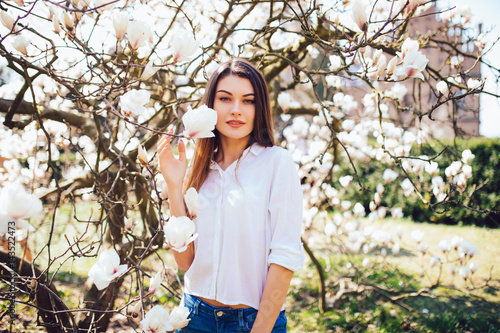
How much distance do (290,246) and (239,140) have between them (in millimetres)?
515

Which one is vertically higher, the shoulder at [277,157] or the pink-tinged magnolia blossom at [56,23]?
the pink-tinged magnolia blossom at [56,23]

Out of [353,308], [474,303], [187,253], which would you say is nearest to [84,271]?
[353,308]

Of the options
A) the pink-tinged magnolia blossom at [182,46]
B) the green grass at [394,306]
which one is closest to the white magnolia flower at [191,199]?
the pink-tinged magnolia blossom at [182,46]

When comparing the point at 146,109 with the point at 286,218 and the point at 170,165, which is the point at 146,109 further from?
the point at 286,218

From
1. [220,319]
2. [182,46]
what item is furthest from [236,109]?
[220,319]

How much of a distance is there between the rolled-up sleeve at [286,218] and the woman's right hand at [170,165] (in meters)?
0.37

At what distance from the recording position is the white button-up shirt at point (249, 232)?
126 centimetres

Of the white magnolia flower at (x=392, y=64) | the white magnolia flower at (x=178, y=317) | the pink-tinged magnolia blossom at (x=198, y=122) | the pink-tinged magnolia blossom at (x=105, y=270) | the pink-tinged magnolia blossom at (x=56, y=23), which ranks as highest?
the pink-tinged magnolia blossom at (x=56, y=23)

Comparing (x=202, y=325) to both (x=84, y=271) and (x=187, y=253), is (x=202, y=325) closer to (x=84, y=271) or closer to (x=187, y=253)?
(x=187, y=253)

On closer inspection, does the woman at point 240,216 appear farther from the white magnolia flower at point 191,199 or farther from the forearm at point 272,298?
the white magnolia flower at point 191,199

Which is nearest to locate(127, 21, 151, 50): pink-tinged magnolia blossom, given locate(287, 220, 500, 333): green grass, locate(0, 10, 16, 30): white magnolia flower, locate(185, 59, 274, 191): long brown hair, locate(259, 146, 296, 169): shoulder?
locate(185, 59, 274, 191): long brown hair

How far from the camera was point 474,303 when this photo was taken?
136 inches

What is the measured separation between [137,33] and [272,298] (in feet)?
3.36

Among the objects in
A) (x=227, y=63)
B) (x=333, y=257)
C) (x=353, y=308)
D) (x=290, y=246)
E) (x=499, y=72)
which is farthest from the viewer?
(x=333, y=257)
